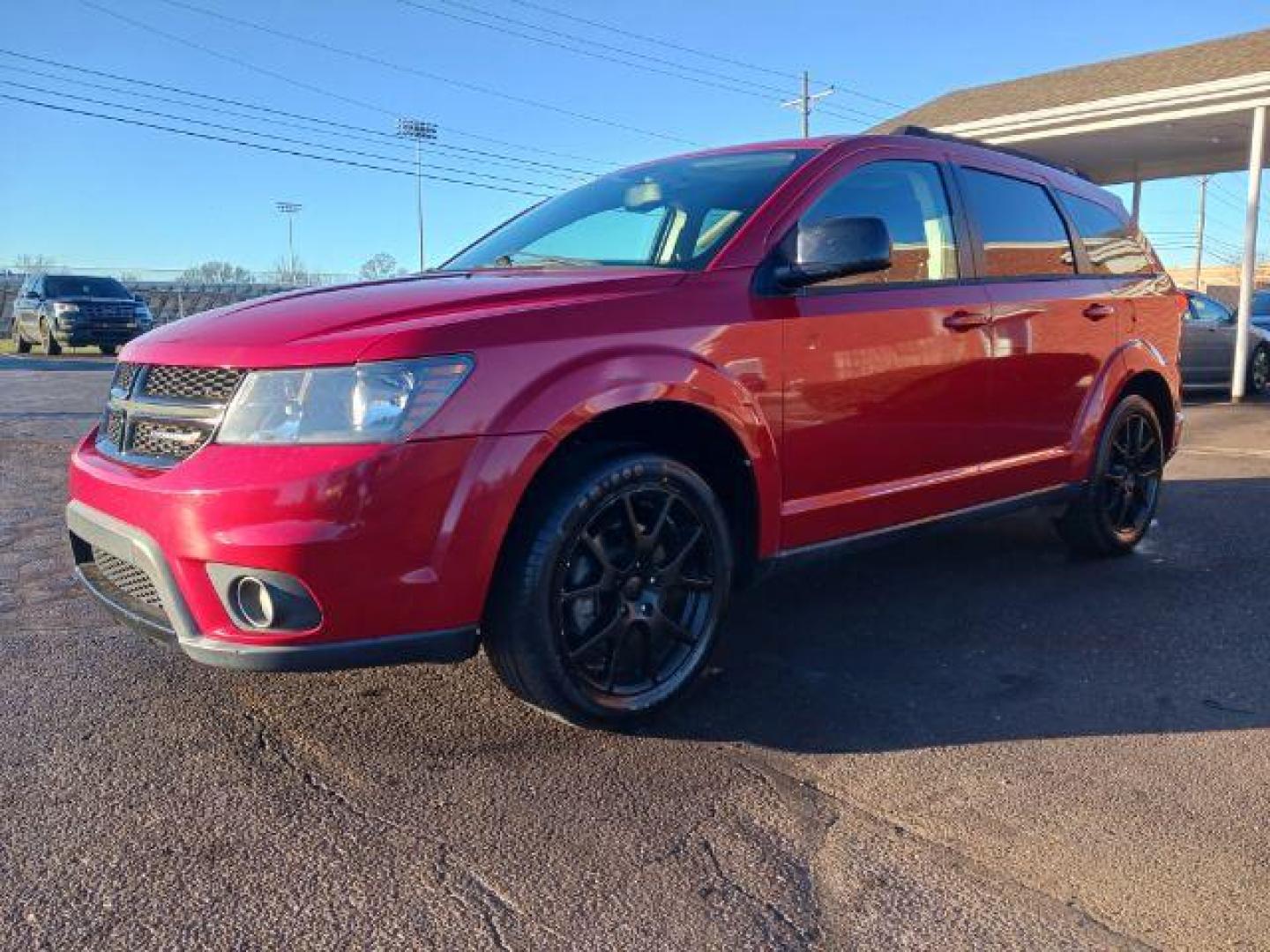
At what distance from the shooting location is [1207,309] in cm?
1426

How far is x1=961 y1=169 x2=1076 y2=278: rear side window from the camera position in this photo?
14.4 ft

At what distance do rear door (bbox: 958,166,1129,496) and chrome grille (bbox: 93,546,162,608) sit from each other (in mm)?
3096

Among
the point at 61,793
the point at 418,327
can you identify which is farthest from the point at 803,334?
the point at 61,793

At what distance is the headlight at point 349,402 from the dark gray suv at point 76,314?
22.2 m

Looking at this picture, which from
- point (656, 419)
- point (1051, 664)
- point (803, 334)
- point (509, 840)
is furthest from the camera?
point (1051, 664)

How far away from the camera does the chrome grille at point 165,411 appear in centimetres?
280

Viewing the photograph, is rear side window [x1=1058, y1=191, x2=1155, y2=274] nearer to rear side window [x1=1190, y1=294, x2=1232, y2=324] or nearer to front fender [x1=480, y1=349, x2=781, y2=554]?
front fender [x1=480, y1=349, x2=781, y2=554]

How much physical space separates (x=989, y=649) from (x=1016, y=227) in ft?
6.14

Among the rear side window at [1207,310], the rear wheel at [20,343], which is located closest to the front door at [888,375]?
the rear side window at [1207,310]

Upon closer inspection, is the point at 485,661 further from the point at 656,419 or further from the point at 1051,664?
the point at 1051,664

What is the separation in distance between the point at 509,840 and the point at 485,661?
48.5 inches

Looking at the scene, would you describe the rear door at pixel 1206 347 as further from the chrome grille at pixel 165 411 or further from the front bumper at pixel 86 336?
the front bumper at pixel 86 336

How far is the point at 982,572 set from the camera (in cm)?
500

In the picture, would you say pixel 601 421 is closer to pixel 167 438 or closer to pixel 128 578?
pixel 167 438
